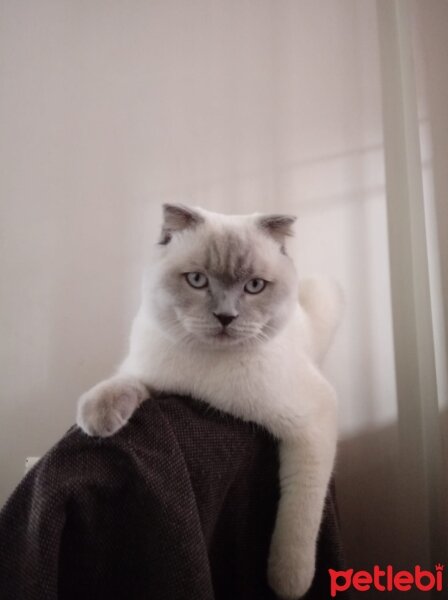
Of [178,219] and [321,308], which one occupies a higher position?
[178,219]

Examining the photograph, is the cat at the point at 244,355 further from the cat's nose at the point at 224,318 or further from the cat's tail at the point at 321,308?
the cat's tail at the point at 321,308

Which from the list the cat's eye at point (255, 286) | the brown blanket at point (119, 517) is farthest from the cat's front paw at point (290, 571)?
the cat's eye at point (255, 286)

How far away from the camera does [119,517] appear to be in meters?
0.56

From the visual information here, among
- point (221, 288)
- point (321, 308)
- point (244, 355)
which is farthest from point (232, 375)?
point (321, 308)

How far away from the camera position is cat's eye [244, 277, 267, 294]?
823mm

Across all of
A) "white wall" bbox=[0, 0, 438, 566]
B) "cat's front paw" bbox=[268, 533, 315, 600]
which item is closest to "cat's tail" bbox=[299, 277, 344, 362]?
"white wall" bbox=[0, 0, 438, 566]

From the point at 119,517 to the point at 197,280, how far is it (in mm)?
463

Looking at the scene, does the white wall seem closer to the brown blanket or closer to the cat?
the cat

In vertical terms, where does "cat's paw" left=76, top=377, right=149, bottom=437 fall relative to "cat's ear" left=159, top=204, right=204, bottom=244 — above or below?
below

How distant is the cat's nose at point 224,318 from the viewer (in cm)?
75
